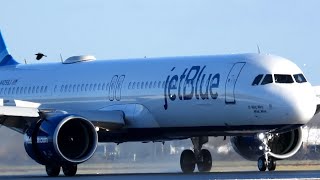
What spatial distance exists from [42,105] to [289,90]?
10914 mm

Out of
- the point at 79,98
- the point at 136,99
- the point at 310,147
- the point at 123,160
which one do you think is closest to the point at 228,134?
the point at 136,99

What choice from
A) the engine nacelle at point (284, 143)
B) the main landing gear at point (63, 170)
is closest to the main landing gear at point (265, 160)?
the engine nacelle at point (284, 143)

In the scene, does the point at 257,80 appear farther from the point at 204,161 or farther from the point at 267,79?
the point at 204,161

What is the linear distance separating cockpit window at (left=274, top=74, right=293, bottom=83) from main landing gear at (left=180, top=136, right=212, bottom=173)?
231 inches

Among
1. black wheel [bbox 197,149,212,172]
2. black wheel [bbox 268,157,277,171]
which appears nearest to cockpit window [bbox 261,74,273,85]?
black wheel [bbox 268,157,277,171]

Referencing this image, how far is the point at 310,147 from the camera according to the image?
2143 inches

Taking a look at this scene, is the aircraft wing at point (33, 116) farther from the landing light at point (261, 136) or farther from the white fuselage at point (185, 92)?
the landing light at point (261, 136)

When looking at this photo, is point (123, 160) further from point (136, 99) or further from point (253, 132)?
point (253, 132)

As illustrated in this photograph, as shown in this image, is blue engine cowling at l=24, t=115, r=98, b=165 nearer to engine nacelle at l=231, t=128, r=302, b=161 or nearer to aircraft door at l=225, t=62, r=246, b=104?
aircraft door at l=225, t=62, r=246, b=104

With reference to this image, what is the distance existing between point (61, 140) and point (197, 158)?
257 inches

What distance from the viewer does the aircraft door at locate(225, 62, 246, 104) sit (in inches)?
1526

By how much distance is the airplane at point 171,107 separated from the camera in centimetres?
3812

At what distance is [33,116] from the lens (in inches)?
1534

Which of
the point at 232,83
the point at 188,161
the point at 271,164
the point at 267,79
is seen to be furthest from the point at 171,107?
the point at 271,164
